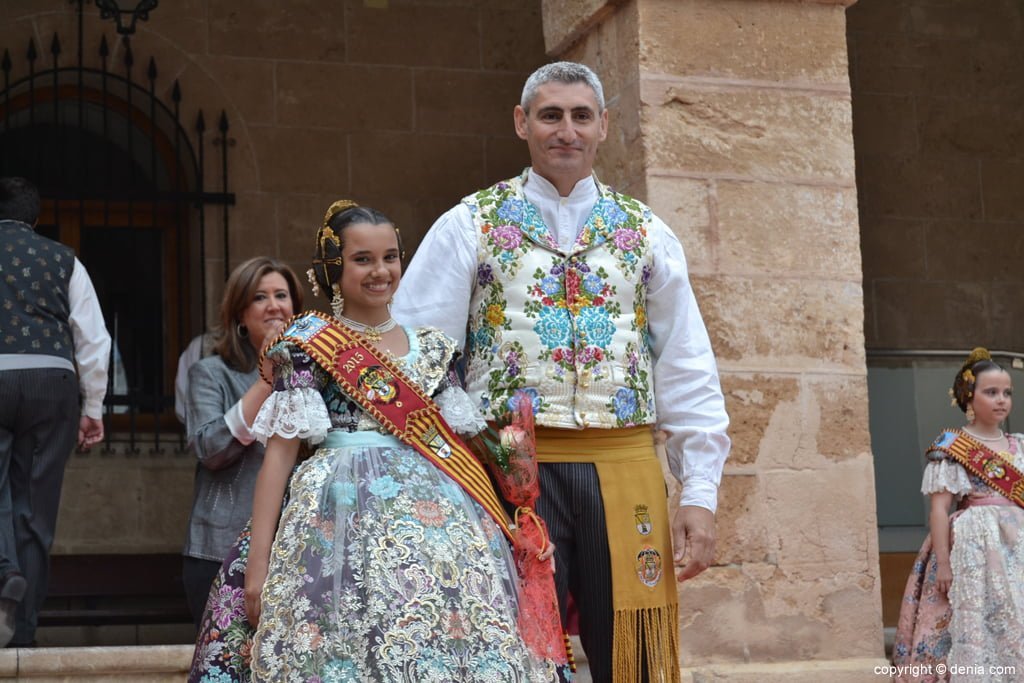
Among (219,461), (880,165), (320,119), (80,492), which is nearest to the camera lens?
(219,461)

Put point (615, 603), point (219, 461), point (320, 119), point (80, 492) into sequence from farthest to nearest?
point (320, 119) → point (80, 492) → point (219, 461) → point (615, 603)

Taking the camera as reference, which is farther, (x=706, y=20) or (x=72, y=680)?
(x=706, y=20)

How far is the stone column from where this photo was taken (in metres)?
5.34

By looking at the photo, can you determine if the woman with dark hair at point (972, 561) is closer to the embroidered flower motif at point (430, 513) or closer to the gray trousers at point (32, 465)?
the gray trousers at point (32, 465)

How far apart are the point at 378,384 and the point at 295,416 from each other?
19 centimetres

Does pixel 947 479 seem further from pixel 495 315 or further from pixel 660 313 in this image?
pixel 495 315

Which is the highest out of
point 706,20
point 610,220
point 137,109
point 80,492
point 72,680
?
point 137,109

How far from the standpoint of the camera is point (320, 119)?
928 centimetres

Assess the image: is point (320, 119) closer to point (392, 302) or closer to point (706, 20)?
point (706, 20)

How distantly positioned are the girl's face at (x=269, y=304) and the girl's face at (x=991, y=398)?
3.44m

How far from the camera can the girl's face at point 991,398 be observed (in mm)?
7301

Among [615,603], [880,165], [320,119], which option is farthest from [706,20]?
[880,165]

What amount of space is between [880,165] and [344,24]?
3.29 metres

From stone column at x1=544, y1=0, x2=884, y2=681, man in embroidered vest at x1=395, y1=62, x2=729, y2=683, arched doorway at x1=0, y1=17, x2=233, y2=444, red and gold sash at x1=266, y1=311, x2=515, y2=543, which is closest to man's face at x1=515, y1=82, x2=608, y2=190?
man in embroidered vest at x1=395, y1=62, x2=729, y2=683
